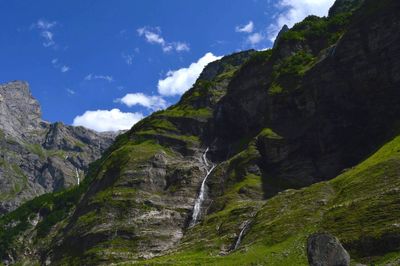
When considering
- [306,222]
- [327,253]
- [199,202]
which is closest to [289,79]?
[199,202]

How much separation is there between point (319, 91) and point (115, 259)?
86444mm

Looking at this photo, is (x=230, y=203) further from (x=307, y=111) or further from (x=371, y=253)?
(x=371, y=253)

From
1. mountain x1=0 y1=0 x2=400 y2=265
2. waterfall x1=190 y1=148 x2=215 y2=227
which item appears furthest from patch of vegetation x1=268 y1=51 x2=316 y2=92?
waterfall x1=190 y1=148 x2=215 y2=227

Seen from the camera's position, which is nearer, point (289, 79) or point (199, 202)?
point (199, 202)

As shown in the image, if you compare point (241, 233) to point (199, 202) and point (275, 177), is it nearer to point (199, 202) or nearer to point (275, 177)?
point (199, 202)

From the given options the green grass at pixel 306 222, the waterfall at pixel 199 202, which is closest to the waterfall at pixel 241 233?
the green grass at pixel 306 222

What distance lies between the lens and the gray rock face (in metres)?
54.6

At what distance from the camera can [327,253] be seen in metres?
54.8

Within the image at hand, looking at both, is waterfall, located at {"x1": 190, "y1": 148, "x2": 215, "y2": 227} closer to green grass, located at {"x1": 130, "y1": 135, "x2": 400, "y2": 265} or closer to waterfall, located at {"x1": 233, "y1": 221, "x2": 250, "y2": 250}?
green grass, located at {"x1": 130, "y1": 135, "x2": 400, "y2": 265}

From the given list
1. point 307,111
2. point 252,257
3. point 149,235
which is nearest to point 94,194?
point 149,235

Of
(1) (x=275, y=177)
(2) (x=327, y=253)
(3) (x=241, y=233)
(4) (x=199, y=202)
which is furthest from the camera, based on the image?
(1) (x=275, y=177)

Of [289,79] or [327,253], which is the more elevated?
[289,79]

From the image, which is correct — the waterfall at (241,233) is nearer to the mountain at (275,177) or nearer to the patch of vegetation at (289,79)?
the mountain at (275,177)

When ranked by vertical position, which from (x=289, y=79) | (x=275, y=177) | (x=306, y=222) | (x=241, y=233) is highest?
(x=289, y=79)
